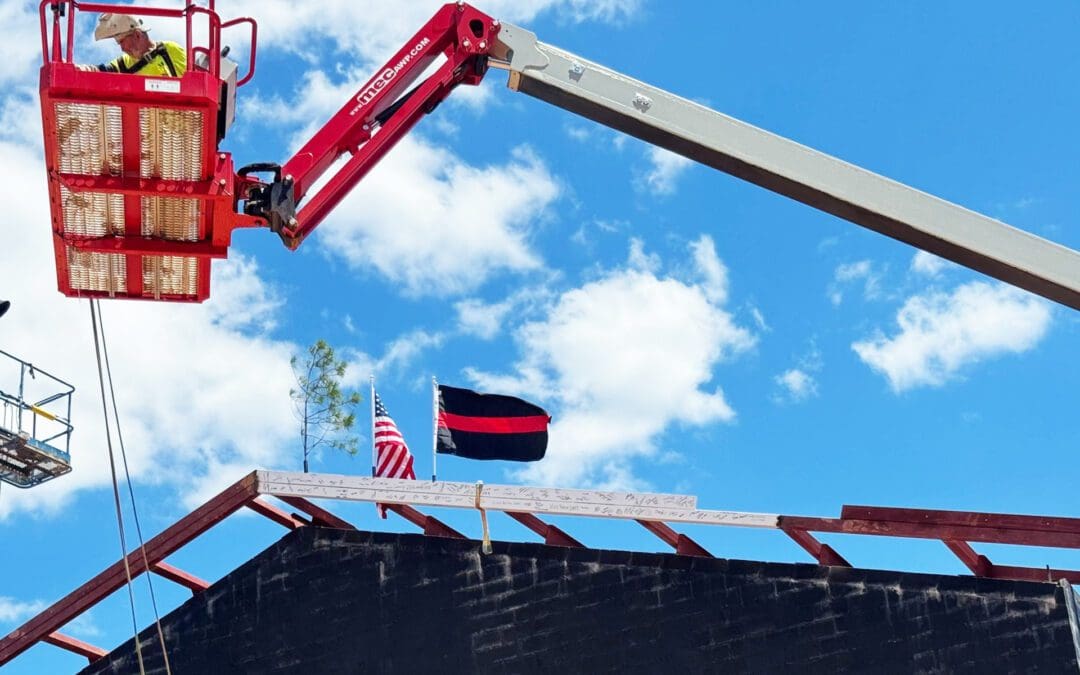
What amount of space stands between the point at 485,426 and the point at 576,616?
3689mm

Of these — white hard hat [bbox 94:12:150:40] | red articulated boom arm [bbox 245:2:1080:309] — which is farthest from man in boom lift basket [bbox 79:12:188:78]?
red articulated boom arm [bbox 245:2:1080:309]

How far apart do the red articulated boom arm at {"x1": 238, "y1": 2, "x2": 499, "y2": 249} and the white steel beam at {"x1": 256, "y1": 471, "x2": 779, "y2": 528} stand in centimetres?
587

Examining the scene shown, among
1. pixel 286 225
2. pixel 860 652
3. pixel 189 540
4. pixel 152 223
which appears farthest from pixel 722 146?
pixel 189 540

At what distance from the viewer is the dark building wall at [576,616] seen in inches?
604

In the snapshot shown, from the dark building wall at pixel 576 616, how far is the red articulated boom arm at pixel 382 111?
664cm

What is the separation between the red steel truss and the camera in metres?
15.3

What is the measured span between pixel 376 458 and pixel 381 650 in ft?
9.43

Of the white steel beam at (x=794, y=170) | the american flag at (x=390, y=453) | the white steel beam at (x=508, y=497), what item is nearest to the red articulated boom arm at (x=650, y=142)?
the white steel beam at (x=794, y=170)

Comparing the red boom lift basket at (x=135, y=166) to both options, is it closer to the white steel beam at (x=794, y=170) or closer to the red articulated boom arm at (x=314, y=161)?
the red articulated boom arm at (x=314, y=161)

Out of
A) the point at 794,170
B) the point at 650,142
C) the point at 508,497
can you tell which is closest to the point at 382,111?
the point at 650,142

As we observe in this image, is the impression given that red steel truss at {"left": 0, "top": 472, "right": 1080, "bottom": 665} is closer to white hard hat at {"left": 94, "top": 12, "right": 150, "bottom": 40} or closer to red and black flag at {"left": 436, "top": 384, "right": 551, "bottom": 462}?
red and black flag at {"left": 436, "top": 384, "right": 551, "bottom": 462}

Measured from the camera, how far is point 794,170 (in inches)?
471

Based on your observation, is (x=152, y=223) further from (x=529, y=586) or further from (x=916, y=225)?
(x=529, y=586)

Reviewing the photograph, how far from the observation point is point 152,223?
10.9 m
